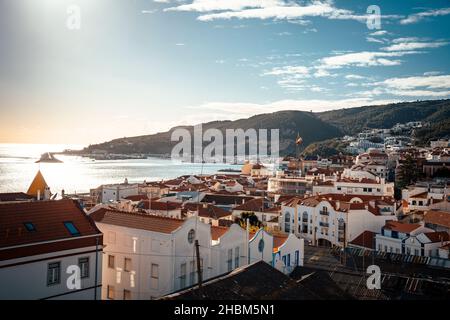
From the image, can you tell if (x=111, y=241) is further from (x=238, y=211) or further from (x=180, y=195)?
(x=180, y=195)

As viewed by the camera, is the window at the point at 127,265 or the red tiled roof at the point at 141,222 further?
the red tiled roof at the point at 141,222

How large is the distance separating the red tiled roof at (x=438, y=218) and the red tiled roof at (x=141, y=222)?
2078 cm

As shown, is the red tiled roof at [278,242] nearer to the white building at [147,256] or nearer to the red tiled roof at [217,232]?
the red tiled roof at [217,232]

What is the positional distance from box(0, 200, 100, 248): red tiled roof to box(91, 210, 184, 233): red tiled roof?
6.00 feet

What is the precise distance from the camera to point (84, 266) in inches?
438

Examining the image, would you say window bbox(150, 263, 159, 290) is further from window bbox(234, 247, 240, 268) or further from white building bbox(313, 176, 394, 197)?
white building bbox(313, 176, 394, 197)

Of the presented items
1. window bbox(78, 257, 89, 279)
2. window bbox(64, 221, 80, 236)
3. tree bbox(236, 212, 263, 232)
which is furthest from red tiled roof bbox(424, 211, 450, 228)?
window bbox(64, 221, 80, 236)

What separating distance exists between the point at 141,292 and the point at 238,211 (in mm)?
21531

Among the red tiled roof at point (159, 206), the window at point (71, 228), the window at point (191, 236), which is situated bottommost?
the red tiled roof at point (159, 206)

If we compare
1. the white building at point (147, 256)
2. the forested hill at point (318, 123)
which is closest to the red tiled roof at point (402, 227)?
the white building at point (147, 256)

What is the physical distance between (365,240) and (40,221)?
2205 centimetres

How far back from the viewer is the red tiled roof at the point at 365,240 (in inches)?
1070

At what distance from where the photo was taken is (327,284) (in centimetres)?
1379
